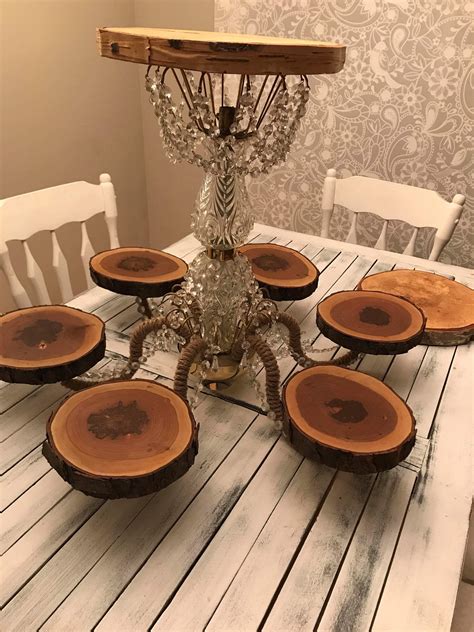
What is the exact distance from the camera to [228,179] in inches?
33.1

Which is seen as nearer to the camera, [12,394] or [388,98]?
[12,394]

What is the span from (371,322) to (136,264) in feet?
1.68

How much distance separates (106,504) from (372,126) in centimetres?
166

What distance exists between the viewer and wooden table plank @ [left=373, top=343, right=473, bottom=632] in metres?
0.60

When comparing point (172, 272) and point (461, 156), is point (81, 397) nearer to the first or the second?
point (172, 272)

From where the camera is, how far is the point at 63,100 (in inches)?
81.1

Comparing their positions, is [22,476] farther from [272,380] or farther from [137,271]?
[137,271]

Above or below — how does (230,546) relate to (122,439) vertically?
below

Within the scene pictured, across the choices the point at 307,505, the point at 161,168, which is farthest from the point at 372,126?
the point at 307,505

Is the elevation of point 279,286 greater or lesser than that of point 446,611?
greater

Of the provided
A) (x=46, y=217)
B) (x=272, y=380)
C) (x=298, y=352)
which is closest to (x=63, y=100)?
(x=46, y=217)

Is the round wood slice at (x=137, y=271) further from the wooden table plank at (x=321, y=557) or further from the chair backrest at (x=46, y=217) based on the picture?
the wooden table plank at (x=321, y=557)

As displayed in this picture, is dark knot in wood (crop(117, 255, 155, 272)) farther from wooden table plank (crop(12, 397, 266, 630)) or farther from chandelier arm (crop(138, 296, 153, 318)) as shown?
wooden table plank (crop(12, 397, 266, 630))

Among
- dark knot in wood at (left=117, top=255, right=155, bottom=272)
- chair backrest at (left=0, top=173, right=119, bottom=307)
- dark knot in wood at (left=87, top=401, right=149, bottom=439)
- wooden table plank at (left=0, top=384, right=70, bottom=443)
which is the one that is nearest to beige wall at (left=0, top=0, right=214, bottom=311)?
chair backrest at (left=0, top=173, right=119, bottom=307)
